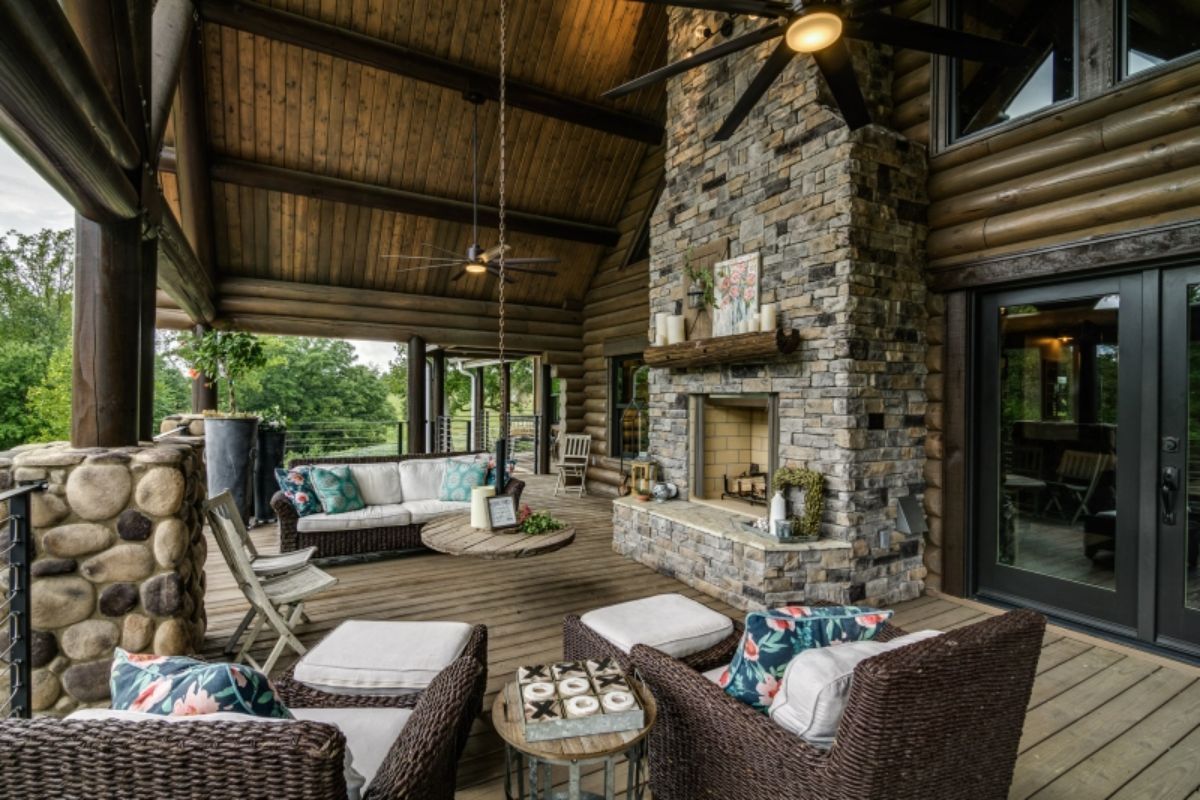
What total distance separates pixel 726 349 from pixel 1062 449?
7.24 ft

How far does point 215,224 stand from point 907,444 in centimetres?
803

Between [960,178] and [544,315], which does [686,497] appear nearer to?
[960,178]

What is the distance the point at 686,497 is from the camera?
16.7ft

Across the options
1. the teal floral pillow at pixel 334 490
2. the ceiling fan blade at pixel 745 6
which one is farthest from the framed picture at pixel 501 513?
the ceiling fan blade at pixel 745 6

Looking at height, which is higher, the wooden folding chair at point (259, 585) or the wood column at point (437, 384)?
the wood column at point (437, 384)

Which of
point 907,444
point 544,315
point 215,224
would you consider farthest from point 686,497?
point 215,224

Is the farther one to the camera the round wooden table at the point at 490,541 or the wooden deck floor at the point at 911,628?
the round wooden table at the point at 490,541

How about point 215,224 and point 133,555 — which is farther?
point 215,224

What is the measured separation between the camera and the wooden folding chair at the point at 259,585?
9.54 ft

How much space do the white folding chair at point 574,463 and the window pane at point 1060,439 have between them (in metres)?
5.74

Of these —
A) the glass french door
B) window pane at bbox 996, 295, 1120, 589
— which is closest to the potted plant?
the glass french door

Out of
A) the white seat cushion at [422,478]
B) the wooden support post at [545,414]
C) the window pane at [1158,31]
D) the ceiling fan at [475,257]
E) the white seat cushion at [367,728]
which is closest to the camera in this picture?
the white seat cushion at [367,728]

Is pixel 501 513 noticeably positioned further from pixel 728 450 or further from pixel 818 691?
pixel 728 450

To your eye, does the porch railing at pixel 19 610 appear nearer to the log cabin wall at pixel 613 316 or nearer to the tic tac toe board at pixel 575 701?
the tic tac toe board at pixel 575 701
